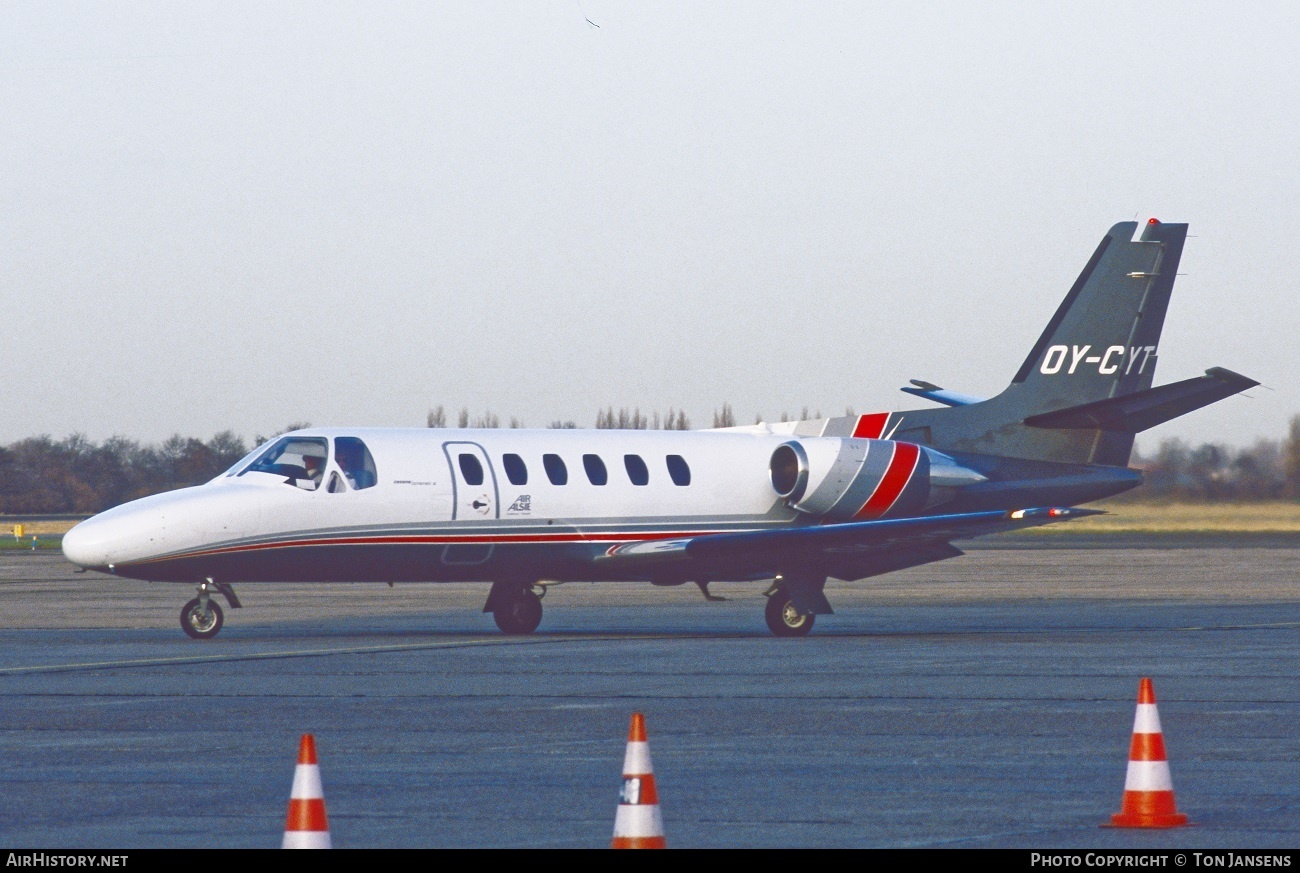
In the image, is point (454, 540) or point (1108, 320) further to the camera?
point (1108, 320)

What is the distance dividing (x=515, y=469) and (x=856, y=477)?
14.5ft

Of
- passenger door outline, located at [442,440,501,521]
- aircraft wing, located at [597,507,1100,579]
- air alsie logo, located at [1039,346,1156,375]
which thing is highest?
air alsie logo, located at [1039,346,1156,375]

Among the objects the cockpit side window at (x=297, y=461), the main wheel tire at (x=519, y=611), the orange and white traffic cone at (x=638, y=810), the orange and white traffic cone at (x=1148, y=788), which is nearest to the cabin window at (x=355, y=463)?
the cockpit side window at (x=297, y=461)

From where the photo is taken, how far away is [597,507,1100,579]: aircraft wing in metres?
23.4

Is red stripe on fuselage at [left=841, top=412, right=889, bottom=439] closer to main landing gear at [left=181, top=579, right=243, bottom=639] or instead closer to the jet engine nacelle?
the jet engine nacelle

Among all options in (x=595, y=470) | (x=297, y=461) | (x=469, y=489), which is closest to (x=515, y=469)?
(x=469, y=489)

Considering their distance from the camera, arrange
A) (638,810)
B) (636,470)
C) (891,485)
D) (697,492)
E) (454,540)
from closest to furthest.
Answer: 1. (638,810)
2. (454,540)
3. (636,470)
4. (697,492)
5. (891,485)

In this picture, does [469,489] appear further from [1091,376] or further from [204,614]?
[1091,376]

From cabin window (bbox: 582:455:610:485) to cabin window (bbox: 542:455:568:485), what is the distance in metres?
0.32

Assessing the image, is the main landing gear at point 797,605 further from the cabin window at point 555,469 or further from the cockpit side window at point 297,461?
the cockpit side window at point 297,461

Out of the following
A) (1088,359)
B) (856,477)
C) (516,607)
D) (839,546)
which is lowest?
(516,607)

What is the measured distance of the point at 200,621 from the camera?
907 inches

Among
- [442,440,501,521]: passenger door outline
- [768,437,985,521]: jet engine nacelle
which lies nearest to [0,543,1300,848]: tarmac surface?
[442,440,501,521]: passenger door outline

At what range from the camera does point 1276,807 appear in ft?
32.2
